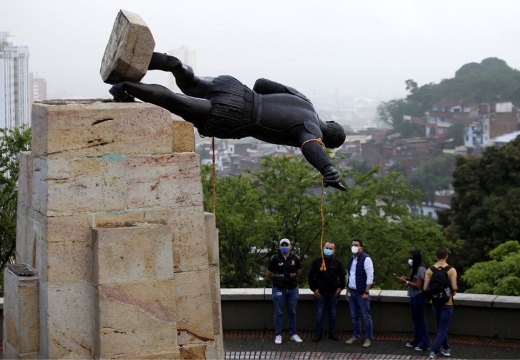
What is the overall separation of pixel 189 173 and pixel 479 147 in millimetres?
114763

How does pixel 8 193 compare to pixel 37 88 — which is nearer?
pixel 8 193

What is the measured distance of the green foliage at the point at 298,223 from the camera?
22.8m

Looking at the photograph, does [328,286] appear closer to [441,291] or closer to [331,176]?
[441,291]

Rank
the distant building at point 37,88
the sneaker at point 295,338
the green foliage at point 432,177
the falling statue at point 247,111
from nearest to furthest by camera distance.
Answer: the falling statue at point 247,111 < the sneaker at point 295,338 < the distant building at point 37,88 < the green foliage at point 432,177

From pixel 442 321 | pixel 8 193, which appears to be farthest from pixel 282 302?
pixel 8 193

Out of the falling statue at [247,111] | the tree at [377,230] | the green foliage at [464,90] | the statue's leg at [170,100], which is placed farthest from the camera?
the green foliage at [464,90]

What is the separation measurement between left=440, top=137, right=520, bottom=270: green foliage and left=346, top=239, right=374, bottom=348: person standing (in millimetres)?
20601

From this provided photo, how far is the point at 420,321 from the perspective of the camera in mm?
Result: 13391

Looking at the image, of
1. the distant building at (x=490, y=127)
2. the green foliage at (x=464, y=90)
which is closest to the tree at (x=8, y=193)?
the distant building at (x=490, y=127)

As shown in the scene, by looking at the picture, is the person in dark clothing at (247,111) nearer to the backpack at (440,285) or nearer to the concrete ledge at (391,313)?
the backpack at (440,285)

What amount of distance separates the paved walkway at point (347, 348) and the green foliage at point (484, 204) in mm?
20049

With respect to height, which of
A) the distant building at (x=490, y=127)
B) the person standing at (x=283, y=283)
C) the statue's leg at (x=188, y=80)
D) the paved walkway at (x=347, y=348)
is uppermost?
the distant building at (x=490, y=127)

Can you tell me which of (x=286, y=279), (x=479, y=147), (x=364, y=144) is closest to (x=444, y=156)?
(x=479, y=147)

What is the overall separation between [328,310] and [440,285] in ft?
6.02
